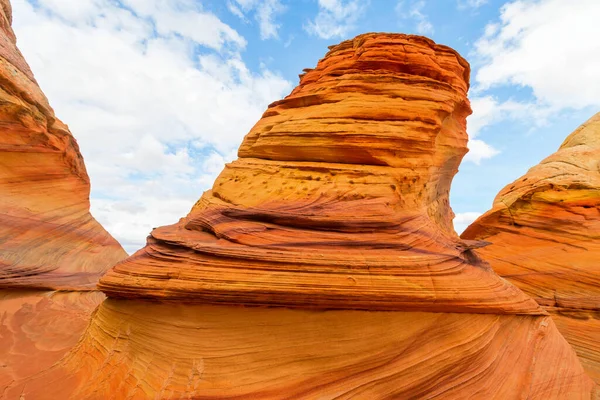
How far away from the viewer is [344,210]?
5508 millimetres

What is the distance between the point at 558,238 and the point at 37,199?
59.0ft

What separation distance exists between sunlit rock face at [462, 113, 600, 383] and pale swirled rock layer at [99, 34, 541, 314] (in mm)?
4748

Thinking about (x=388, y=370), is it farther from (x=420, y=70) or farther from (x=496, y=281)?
(x=420, y=70)

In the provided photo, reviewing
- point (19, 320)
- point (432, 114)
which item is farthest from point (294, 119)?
point (19, 320)

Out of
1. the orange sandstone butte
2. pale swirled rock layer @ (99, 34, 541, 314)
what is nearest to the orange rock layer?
the orange sandstone butte

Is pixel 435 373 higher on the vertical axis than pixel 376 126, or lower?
lower

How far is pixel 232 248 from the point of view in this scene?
466 cm

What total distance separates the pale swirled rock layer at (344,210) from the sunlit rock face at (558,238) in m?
4.75

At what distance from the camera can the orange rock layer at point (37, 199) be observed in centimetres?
1071

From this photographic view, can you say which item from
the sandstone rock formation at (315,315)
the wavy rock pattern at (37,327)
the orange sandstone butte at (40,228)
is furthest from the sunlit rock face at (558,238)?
the orange sandstone butte at (40,228)

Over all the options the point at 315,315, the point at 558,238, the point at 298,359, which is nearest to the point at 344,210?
the point at 315,315

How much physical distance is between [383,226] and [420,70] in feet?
15.0

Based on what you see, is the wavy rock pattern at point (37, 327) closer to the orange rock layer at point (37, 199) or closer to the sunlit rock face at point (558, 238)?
the orange rock layer at point (37, 199)

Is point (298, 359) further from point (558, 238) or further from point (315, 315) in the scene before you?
point (558, 238)
